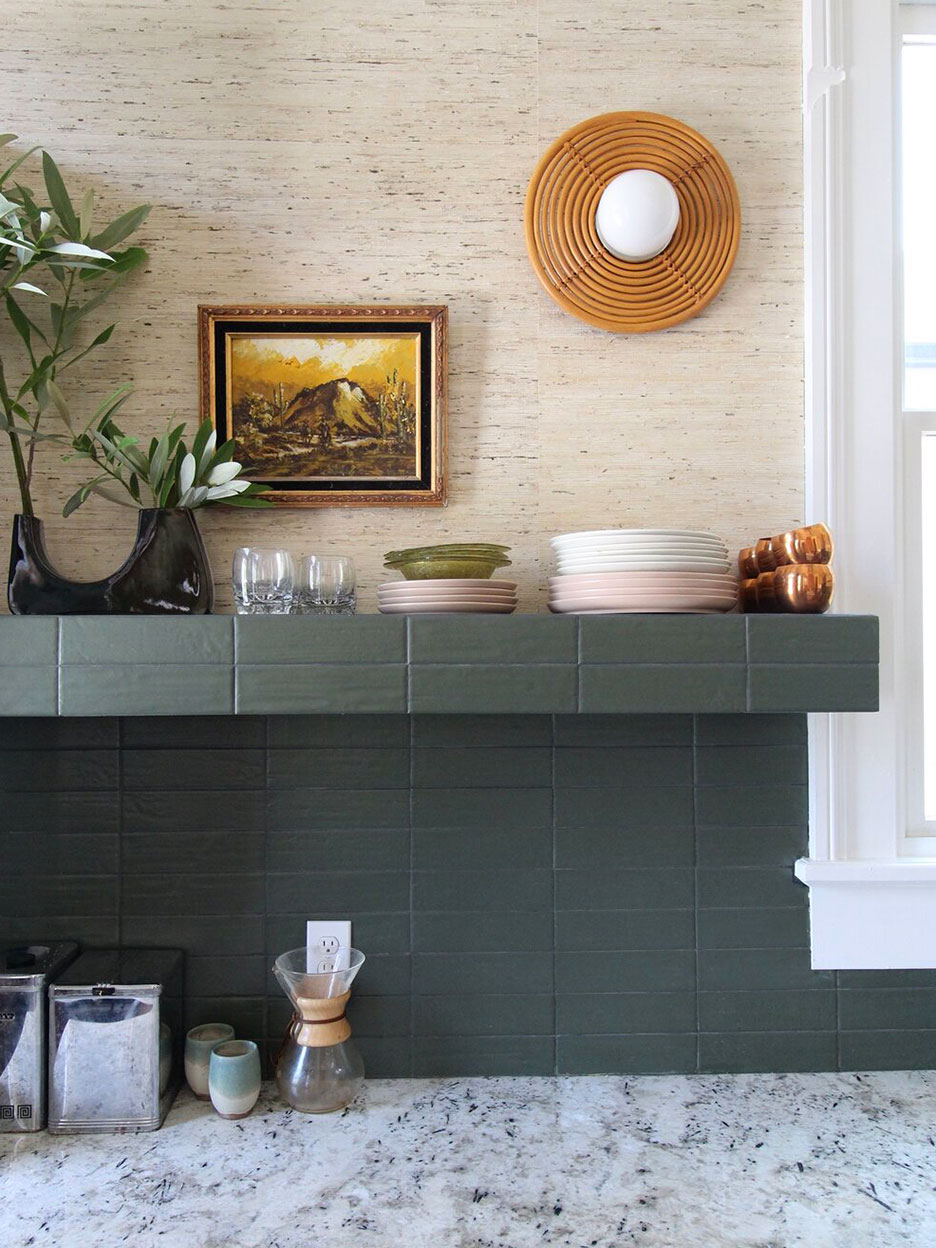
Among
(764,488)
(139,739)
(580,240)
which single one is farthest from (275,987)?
(580,240)

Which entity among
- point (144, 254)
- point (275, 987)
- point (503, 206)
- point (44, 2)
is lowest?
point (275, 987)

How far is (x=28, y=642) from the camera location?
4.75 ft

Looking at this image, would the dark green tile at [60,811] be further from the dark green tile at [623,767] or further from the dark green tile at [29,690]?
the dark green tile at [623,767]

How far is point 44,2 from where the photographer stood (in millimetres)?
1736

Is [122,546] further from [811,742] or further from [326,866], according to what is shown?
[811,742]

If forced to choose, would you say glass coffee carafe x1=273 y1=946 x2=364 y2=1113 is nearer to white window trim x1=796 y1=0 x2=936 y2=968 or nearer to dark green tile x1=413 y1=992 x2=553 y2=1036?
dark green tile x1=413 y1=992 x2=553 y2=1036

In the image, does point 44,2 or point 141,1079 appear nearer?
point 141,1079

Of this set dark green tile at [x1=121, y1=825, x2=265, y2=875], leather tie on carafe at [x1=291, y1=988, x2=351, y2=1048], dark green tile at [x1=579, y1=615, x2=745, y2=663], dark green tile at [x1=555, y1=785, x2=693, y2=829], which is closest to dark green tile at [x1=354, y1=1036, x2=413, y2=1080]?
leather tie on carafe at [x1=291, y1=988, x2=351, y2=1048]

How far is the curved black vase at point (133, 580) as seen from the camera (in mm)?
1590

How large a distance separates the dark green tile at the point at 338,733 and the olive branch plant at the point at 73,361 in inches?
16.2

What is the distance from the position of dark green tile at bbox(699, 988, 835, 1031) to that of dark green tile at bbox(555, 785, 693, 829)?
1.11 feet

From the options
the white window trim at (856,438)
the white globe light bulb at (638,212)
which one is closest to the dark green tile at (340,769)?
the white window trim at (856,438)

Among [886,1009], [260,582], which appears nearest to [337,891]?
[260,582]

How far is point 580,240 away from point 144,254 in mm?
804
